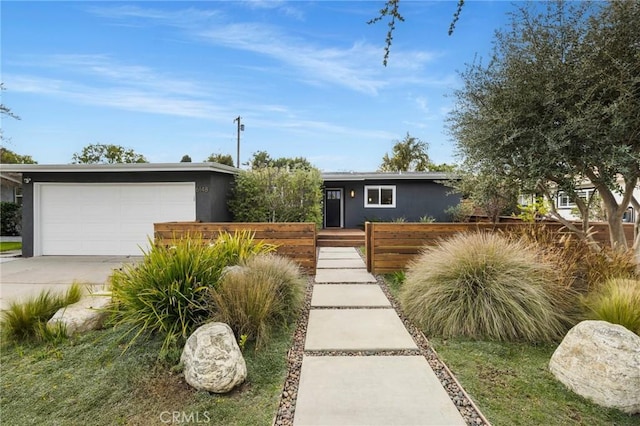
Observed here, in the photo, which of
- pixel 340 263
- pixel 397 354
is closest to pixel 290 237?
pixel 340 263

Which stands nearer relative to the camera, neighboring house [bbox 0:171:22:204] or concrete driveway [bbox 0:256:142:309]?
concrete driveway [bbox 0:256:142:309]

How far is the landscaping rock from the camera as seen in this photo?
12.0ft

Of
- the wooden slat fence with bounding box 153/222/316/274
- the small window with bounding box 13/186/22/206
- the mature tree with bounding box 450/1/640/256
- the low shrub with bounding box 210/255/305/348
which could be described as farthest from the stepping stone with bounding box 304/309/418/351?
the small window with bounding box 13/186/22/206

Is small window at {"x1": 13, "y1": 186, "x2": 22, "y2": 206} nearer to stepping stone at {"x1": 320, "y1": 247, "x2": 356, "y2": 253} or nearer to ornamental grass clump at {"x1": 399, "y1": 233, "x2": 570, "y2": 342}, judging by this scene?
stepping stone at {"x1": 320, "y1": 247, "x2": 356, "y2": 253}

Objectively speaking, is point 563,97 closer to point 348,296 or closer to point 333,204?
point 348,296

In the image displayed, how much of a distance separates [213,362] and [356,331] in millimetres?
1780

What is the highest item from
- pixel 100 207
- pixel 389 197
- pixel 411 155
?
pixel 411 155

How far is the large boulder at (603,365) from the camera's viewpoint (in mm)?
2359

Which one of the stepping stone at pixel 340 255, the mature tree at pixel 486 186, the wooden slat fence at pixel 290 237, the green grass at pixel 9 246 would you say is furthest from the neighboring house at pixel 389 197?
the green grass at pixel 9 246

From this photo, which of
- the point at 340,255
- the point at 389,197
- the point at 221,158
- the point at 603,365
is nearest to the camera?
the point at 603,365

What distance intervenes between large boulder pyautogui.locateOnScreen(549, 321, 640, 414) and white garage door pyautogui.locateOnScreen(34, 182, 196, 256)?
9.41 m

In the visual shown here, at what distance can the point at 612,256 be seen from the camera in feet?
14.4

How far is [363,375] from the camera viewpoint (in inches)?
110

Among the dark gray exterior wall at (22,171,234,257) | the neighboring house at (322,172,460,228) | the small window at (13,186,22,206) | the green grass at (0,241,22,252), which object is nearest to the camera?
the dark gray exterior wall at (22,171,234,257)
